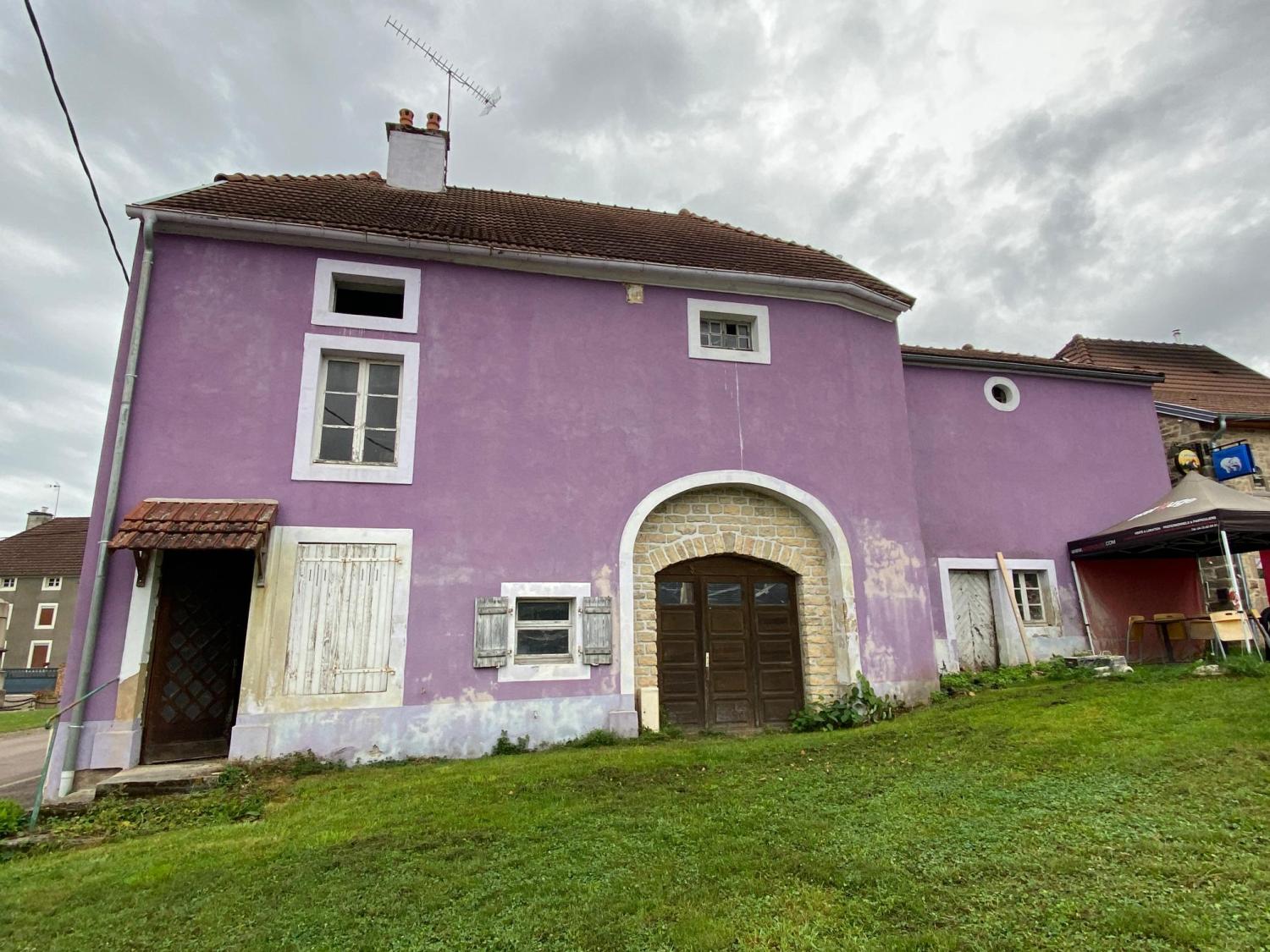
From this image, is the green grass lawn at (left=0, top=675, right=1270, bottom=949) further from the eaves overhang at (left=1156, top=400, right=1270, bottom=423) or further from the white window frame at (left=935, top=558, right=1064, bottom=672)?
the eaves overhang at (left=1156, top=400, right=1270, bottom=423)

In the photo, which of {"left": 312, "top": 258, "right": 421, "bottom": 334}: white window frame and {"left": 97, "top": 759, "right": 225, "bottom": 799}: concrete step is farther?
{"left": 312, "top": 258, "right": 421, "bottom": 334}: white window frame

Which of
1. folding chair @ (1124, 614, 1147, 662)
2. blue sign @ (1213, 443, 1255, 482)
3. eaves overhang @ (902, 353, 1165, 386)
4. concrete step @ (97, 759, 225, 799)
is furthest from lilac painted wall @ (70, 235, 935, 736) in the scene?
blue sign @ (1213, 443, 1255, 482)

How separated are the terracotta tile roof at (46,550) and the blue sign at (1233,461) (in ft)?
132

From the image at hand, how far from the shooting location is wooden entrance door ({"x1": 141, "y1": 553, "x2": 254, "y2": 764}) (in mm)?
7719

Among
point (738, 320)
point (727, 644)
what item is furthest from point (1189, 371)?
point (727, 644)

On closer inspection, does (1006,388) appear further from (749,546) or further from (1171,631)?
(749,546)

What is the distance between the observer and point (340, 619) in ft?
26.2

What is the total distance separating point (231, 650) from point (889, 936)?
7.78 m

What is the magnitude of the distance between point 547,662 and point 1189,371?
16.8 metres

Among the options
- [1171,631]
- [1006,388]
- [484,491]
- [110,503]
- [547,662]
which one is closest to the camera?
[110,503]

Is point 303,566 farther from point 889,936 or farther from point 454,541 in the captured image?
point 889,936

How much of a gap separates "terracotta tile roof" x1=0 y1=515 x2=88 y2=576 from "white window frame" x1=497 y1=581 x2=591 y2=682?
32.7 m

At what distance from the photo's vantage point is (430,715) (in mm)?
7980

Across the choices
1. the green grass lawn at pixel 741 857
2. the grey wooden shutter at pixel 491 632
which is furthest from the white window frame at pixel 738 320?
the green grass lawn at pixel 741 857
